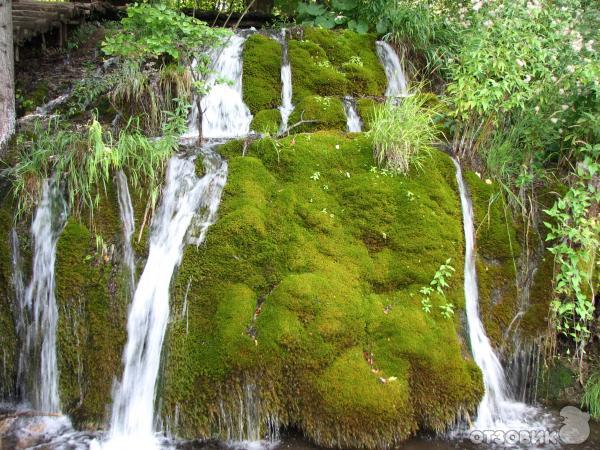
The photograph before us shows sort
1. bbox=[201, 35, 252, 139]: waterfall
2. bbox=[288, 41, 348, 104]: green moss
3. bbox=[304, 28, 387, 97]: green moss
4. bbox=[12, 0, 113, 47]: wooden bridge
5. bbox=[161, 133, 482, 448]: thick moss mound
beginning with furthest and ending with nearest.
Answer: bbox=[12, 0, 113, 47]: wooden bridge → bbox=[304, 28, 387, 97]: green moss → bbox=[288, 41, 348, 104]: green moss → bbox=[201, 35, 252, 139]: waterfall → bbox=[161, 133, 482, 448]: thick moss mound

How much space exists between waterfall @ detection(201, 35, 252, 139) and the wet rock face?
11.6 ft

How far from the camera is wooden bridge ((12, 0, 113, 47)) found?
7.80 m

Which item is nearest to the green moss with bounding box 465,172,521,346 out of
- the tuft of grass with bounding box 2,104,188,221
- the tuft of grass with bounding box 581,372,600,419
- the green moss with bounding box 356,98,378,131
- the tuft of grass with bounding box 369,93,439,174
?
the tuft of grass with bounding box 369,93,439,174

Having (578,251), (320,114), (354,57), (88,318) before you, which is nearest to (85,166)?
(88,318)

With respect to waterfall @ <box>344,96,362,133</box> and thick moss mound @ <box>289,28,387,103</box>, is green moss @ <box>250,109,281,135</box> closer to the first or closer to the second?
thick moss mound @ <box>289,28,387,103</box>

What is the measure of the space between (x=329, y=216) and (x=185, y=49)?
8.35ft

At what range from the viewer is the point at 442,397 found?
12.3ft

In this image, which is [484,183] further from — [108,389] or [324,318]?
[108,389]

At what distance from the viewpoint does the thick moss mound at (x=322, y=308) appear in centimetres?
364

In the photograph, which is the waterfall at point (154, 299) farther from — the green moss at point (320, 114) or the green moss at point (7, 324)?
the green moss at point (320, 114)

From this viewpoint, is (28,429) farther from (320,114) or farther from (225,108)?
A: (320,114)

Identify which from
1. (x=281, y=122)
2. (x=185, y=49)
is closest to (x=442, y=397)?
(x=281, y=122)

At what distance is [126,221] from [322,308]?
198 centimetres

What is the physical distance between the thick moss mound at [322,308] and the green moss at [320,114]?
119 centimetres
